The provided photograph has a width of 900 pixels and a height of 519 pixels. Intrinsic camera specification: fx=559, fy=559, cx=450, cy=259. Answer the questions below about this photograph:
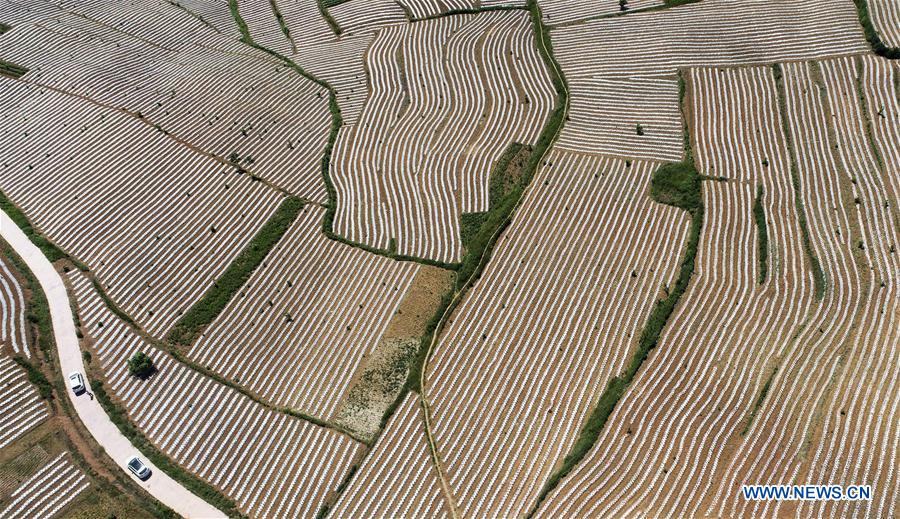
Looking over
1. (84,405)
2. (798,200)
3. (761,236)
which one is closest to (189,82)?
(84,405)

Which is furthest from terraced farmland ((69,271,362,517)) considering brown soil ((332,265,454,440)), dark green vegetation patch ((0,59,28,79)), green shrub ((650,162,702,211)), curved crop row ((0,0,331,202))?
dark green vegetation patch ((0,59,28,79))

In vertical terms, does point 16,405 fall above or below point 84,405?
below

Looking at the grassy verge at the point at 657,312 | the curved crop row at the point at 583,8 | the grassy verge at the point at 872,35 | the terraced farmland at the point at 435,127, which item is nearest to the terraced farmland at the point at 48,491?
the terraced farmland at the point at 435,127

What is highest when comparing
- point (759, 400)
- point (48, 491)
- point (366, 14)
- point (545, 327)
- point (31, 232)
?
point (366, 14)

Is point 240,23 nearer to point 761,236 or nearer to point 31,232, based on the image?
point 31,232

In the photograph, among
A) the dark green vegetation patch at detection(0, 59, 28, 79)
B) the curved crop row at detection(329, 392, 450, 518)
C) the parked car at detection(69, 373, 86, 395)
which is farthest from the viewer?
the dark green vegetation patch at detection(0, 59, 28, 79)

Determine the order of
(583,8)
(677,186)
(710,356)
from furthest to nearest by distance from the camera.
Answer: (583,8)
(677,186)
(710,356)

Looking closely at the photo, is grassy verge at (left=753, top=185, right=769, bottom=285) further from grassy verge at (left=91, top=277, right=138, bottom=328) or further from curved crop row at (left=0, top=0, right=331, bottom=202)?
grassy verge at (left=91, top=277, right=138, bottom=328)

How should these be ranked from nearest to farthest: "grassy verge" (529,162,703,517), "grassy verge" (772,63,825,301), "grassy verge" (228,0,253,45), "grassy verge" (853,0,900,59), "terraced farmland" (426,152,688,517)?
"grassy verge" (529,162,703,517) < "terraced farmland" (426,152,688,517) < "grassy verge" (772,63,825,301) < "grassy verge" (853,0,900,59) < "grassy verge" (228,0,253,45)
